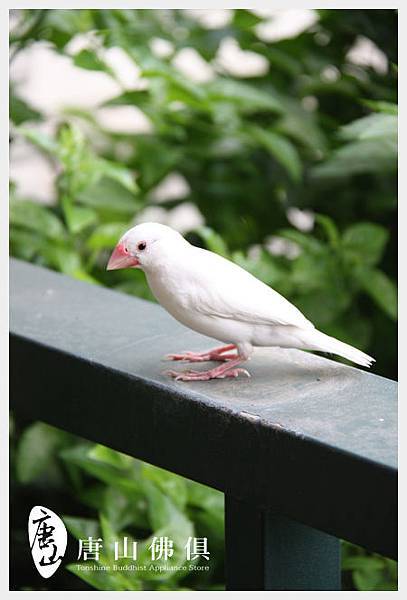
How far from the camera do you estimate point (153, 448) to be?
1577mm

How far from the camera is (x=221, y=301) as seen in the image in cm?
151

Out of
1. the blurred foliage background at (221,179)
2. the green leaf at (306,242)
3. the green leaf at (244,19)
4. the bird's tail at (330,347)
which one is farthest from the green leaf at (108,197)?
the bird's tail at (330,347)

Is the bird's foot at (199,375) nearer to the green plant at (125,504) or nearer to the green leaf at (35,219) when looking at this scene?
the green plant at (125,504)

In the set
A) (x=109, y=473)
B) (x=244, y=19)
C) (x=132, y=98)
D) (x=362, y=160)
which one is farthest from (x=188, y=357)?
(x=244, y=19)

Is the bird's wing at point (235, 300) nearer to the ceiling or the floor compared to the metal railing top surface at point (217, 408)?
nearer to the ceiling

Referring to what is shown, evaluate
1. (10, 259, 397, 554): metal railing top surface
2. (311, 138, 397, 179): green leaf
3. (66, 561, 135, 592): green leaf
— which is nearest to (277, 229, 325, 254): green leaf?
(311, 138, 397, 179): green leaf

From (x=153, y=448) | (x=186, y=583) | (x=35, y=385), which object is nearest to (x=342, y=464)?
(x=153, y=448)

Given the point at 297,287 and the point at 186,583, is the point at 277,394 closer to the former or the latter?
the point at 186,583

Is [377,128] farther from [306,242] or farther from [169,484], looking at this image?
[169,484]

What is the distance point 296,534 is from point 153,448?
9.1 inches

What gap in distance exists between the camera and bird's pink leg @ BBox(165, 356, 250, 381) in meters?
1.56

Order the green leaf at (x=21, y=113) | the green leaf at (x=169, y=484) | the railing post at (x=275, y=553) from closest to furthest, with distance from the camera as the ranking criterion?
the railing post at (x=275, y=553), the green leaf at (x=169, y=484), the green leaf at (x=21, y=113)

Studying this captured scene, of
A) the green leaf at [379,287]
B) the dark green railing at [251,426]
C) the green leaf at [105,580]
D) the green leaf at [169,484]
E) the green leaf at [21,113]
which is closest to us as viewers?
the dark green railing at [251,426]

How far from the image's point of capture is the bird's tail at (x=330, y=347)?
59.1 inches
